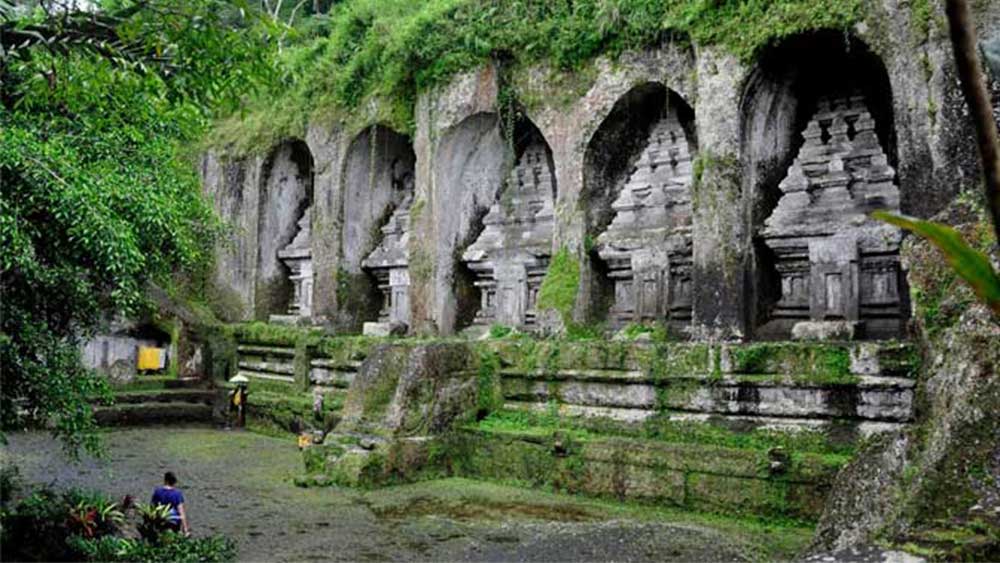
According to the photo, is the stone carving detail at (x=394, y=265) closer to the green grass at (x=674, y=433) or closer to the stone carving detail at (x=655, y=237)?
the stone carving detail at (x=655, y=237)

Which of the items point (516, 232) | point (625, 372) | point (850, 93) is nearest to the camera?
point (625, 372)

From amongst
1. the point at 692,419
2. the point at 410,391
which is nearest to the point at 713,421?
the point at 692,419

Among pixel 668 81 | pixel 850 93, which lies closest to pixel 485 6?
pixel 668 81

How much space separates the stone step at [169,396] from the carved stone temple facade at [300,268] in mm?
2035

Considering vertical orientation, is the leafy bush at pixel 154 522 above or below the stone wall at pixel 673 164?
below

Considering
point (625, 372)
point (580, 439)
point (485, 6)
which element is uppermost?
point (485, 6)

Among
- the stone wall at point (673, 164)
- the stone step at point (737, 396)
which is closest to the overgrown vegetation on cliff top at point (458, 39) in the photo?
the stone wall at point (673, 164)

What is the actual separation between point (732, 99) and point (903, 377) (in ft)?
12.8

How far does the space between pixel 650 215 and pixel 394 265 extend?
17.3 ft

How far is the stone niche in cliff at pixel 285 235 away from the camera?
18.2 m

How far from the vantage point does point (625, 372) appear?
988 cm

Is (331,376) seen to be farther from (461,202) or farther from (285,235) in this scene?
(285,235)

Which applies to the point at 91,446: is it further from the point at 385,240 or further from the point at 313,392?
the point at 385,240

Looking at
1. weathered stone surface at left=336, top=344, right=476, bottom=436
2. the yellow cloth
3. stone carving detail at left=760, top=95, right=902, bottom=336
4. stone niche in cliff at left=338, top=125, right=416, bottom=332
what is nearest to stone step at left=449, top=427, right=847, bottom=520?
weathered stone surface at left=336, top=344, right=476, bottom=436
